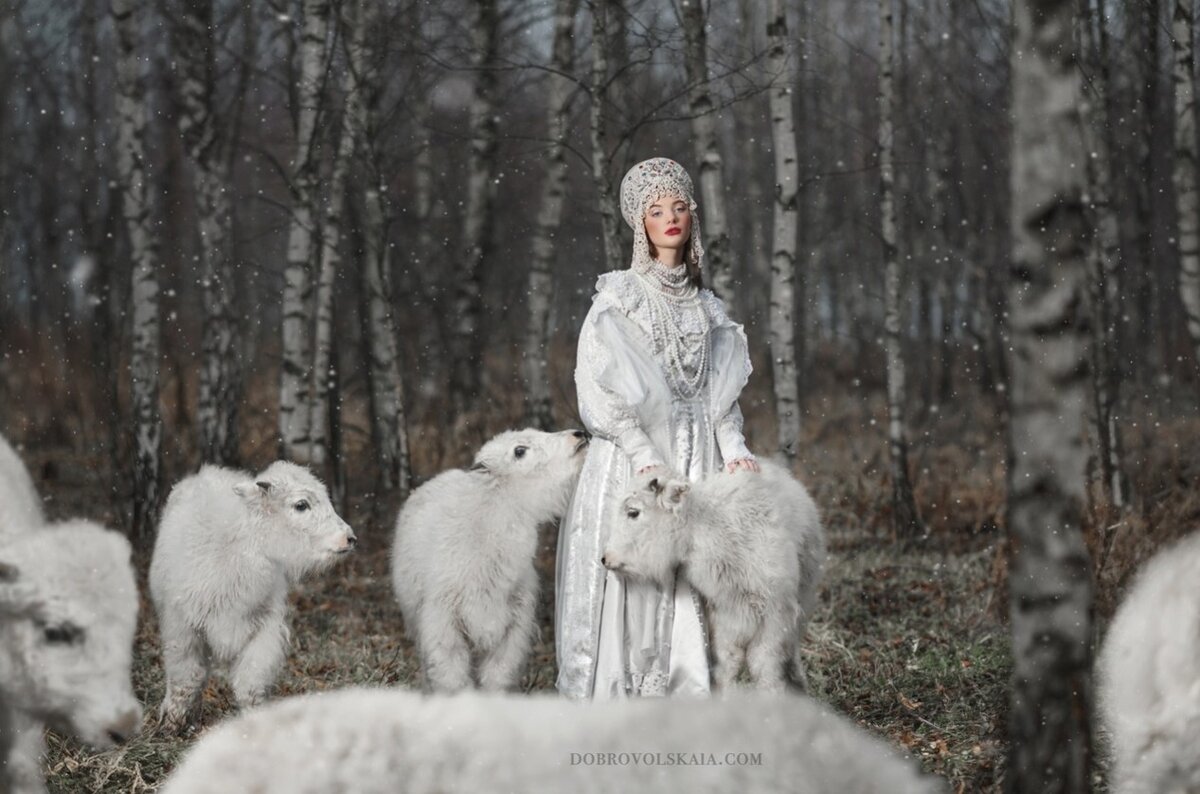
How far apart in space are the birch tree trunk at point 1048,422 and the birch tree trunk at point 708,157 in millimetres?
4866

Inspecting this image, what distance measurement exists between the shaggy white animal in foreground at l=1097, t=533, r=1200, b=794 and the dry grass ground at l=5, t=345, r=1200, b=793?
1.22 meters

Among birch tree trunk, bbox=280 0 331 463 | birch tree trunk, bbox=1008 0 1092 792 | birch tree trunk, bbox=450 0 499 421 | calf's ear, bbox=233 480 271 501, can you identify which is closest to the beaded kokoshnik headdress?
birch tree trunk, bbox=1008 0 1092 792

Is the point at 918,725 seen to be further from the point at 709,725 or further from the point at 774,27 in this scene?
the point at 774,27

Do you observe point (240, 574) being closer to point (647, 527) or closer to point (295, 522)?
point (295, 522)

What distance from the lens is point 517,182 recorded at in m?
24.7

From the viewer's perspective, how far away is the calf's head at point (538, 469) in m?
5.98

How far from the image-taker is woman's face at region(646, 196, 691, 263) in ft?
18.1

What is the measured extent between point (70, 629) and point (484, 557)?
9.15 feet

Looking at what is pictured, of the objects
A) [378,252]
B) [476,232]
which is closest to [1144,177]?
[476,232]

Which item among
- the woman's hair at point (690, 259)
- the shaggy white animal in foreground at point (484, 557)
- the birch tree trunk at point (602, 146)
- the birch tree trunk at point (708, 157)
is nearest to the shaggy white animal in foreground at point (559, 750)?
the shaggy white animal in foreground at point (484, 557)

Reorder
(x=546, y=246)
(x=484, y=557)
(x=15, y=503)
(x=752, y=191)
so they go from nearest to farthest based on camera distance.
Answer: (x=15, y=503) < (x=484, y=557) < (x=546, y=246) < (x=752, y=191)

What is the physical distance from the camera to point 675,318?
551 cm

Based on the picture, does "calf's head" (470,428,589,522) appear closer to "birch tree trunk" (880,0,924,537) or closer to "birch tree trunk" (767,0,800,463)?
"birch tree trunk" (767,0,800,463)

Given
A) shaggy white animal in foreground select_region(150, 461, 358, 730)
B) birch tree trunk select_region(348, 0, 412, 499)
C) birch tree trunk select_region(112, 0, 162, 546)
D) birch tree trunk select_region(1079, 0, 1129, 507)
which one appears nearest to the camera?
shaggy white animal in foreground select_region(150, 461, 358, 730)
